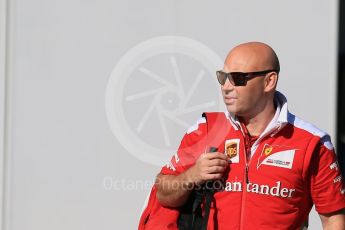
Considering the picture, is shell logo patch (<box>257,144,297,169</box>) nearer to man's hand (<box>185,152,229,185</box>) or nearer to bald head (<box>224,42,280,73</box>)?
man's hand (<box>185,152,229,185</box>)

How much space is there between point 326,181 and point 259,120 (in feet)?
0.95

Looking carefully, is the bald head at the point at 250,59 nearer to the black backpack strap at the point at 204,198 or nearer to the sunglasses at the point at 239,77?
the sunglasses at the point at 239,77

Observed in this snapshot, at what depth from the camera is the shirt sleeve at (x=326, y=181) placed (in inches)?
81.0

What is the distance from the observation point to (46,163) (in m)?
2.99

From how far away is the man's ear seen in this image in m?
2.11

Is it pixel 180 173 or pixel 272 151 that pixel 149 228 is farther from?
pixel 272 151

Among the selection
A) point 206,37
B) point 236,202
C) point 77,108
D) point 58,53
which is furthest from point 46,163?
point 236,202

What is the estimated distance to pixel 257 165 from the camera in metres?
2.06

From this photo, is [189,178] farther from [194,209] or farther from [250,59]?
[250,59]

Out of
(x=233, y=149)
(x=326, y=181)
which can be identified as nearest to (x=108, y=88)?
(x=233, y=149)

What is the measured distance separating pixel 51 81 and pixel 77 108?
18cm

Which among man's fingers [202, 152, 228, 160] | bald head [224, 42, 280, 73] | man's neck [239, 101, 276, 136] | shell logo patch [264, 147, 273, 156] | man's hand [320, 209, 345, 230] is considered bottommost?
man's hand [320, 209, 345, 230]

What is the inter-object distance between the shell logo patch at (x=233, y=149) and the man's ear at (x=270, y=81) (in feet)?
0.65

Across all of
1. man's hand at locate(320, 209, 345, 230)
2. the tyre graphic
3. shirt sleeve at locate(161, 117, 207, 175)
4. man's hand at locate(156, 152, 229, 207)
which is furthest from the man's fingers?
the tyre graphic
